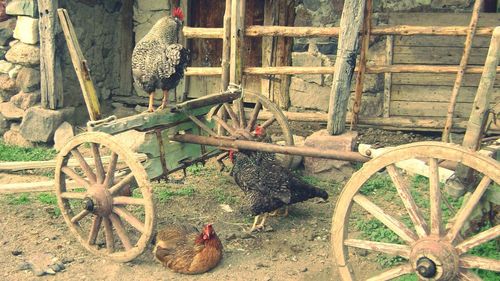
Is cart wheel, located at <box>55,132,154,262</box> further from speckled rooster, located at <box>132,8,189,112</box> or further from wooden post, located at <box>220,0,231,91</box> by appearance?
wooden post, located at <box>220,0,231,91</box>

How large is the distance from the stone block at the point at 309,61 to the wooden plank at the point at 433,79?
0.97 metres

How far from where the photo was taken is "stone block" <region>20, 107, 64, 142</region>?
7.34m

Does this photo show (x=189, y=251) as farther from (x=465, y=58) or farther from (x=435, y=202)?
(x=465, y=58)

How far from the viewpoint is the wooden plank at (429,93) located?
7418 millimetres

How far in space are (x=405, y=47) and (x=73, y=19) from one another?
4.37 m

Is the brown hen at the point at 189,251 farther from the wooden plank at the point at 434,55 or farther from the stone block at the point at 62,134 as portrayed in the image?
the wooden plank at the point at 434,55

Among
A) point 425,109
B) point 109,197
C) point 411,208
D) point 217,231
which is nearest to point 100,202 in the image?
point 109,197

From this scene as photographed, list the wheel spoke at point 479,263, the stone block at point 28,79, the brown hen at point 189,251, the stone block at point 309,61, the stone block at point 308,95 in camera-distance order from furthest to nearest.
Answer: the stone block at point 308,95 → the stone block at point 309,61 → the stone block at point 28,79 → the brown hen at point 189,251 → the wheel spoke at point 479,263

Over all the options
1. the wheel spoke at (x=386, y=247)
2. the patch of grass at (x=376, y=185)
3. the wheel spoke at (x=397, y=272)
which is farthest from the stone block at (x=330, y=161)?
the wheel spoke at (x=397, y=272)

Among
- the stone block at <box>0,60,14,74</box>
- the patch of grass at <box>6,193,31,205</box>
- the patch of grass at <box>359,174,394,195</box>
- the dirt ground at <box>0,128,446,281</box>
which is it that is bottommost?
the dirt ground at <box>0,128,446,281</box>

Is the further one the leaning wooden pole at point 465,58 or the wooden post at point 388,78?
the wooden post at point 388,78

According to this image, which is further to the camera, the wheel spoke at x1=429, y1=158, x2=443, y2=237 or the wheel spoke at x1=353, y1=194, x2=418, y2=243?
the wheel spoke at x1=353, y1=194, x2=418, y2=243

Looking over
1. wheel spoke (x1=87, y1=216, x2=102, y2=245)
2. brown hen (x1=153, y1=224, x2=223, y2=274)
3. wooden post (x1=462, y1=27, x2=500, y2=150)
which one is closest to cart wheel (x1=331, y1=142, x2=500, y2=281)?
wooden post (x1=462, y1=27, x2=500, y2=150)

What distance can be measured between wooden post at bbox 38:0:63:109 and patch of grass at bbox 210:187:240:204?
267 centimetres
